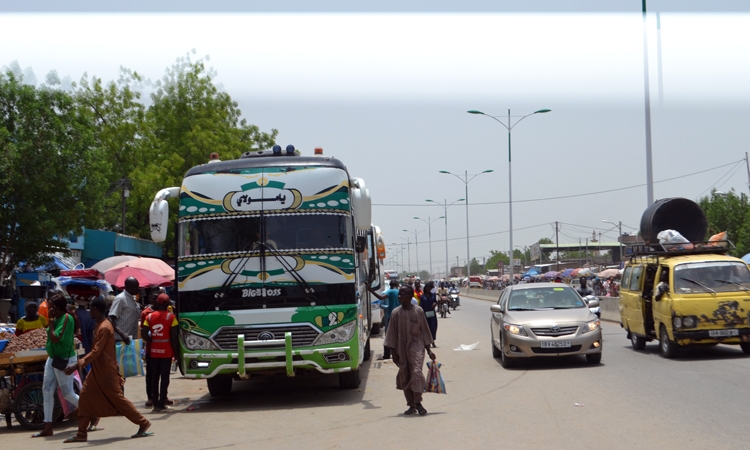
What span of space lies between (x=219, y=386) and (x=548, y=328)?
5822 millimetres

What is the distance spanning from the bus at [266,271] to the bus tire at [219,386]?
1.13 meters

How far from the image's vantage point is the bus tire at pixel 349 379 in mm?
12914

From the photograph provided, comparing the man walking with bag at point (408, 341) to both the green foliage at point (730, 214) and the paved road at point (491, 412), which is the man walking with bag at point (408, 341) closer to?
the paved road at point (491, 412)

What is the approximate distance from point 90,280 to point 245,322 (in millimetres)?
11145

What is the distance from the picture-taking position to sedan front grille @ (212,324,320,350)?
38.6 ft

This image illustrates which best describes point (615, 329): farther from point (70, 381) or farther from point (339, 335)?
point (70, 381)

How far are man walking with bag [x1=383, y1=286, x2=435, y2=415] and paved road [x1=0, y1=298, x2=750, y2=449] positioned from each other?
0.42 metres

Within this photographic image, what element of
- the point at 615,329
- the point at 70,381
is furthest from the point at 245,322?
the point at 615,329

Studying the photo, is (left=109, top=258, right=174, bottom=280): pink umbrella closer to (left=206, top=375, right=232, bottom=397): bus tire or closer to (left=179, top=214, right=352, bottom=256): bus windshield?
(left=206, top=375, right=232, bottom=397): bus tire

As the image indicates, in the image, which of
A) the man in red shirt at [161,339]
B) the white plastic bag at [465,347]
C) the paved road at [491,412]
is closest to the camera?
the paved road at [491,412]

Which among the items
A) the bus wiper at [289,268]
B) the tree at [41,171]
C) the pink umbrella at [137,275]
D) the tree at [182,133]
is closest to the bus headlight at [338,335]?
the bus wiper at [289,268]

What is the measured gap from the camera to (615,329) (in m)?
25.8

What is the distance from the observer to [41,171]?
22.0 m

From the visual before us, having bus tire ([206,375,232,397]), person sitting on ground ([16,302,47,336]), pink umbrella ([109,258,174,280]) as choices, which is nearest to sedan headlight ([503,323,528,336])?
bus tire ([206,375,232,397])
